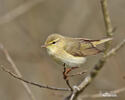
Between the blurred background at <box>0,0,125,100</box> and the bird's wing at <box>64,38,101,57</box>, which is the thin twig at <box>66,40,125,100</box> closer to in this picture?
the bird's wing at <box>64,38,101,57</box>

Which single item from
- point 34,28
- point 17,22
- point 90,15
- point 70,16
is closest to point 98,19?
point 90,15

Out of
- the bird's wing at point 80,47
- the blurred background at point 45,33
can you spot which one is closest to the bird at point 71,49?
the bird's wing at point 80,47

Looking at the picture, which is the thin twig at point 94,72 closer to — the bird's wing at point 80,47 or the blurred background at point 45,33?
the bird's wing at point 80,47

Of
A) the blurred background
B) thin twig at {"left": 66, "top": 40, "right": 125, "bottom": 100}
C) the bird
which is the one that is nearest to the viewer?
thin twig at {"left": 66, "top": 40, "right": 125, "bottom": 100}

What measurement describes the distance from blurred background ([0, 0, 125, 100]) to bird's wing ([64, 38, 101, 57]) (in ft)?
5.37

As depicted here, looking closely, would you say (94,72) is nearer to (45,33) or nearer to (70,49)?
(70,49)

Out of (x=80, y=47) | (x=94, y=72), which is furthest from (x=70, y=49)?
(x=94, y=72)

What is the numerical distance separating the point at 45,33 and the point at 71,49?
121 inches

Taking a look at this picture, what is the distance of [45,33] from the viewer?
23.5 ft

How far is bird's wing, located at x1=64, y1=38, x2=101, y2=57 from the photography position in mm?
4039

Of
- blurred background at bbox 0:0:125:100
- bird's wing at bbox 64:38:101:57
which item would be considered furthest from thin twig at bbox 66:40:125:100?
blurred background at bbox 0:0:125:100

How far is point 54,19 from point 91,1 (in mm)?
997

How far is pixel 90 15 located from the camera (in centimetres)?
692

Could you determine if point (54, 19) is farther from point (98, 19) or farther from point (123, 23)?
point (123, 23)
